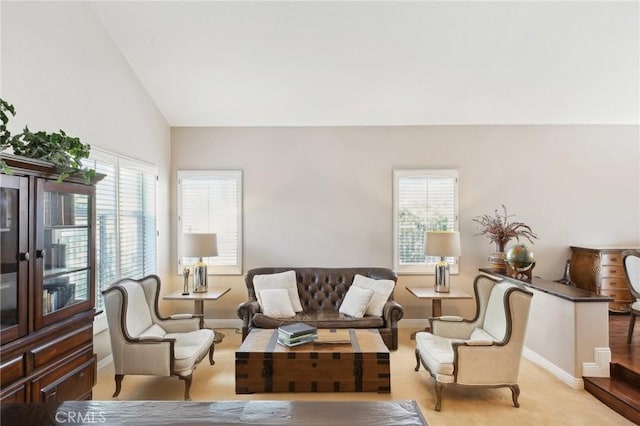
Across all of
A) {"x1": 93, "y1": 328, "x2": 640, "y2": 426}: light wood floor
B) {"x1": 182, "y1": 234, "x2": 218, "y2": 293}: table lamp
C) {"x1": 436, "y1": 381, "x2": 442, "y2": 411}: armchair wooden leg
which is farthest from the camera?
{"x1": 182, "y1": 234, "x2": 218, "y2": 293}: table lamp

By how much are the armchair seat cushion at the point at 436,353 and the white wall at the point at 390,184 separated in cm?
170

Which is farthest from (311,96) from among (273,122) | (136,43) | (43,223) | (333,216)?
(43,223)

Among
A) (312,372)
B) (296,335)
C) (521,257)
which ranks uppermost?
(521,257)

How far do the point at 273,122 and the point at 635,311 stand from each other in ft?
15.4

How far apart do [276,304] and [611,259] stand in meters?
4.35

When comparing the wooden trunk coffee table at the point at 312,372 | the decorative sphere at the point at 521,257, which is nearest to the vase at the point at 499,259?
the decorative sphere at the point at 521,257

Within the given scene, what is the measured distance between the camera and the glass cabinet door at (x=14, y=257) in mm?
1784

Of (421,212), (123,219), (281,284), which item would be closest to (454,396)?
(281,284)

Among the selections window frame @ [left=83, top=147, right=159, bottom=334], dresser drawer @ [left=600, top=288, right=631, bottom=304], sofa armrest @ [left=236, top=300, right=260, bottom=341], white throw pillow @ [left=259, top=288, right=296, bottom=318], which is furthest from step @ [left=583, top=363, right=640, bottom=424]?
window frame @ [left=83, top=147, right=159, bottom=334]

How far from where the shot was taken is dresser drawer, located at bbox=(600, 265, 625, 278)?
456 cm

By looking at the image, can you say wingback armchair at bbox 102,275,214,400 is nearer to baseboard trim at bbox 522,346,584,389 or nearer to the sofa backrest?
the sofa backrest

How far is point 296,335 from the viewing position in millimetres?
3266

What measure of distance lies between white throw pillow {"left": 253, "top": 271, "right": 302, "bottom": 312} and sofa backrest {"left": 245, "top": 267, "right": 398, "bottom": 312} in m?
0.11

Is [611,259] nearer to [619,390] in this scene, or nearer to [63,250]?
[619,390]
